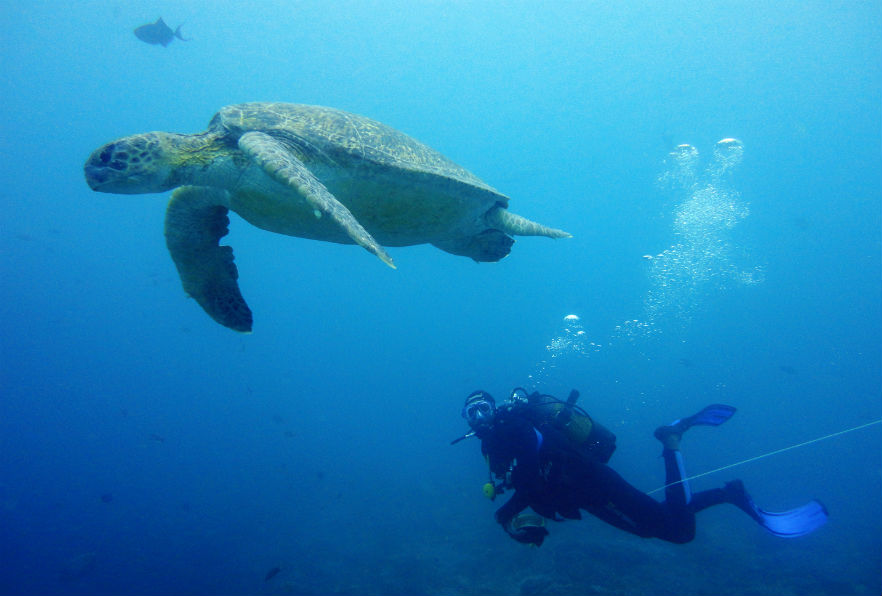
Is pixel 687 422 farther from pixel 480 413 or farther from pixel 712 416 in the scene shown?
pixel 480 413

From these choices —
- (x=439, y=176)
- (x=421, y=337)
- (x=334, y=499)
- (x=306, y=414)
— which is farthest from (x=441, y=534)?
(x=421, y=337)

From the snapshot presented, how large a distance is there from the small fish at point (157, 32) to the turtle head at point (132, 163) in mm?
11787

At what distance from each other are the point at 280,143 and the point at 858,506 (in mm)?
31303

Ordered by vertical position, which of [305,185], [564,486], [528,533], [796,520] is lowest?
[528,533]

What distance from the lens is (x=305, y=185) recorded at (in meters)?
2.62

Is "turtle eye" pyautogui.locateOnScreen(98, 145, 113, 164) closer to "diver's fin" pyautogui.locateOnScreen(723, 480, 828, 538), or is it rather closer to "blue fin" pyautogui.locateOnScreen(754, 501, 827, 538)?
"diver's fin" pyautogui.locateOnScreen(723, 480, 828, 538)

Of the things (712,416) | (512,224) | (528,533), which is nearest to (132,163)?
(512,224)

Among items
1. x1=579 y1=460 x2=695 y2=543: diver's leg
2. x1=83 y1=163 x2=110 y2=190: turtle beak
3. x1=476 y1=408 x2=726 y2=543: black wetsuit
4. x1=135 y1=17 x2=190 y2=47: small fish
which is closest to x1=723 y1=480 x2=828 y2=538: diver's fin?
x1=476 y1=408 x2=726 y2=543: black wetsuit

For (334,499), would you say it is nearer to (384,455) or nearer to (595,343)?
(384,455)

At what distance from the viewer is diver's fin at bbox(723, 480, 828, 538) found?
18.7 feet

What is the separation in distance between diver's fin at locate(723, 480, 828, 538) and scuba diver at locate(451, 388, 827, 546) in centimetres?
1

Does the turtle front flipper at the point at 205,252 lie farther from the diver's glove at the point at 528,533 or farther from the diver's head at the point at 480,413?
the diver's glove at the point at 528,533

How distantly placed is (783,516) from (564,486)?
373cm

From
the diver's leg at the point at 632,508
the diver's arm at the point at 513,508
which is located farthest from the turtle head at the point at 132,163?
the diver's leg at the point at 632,508
